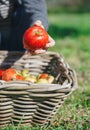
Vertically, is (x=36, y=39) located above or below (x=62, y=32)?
above

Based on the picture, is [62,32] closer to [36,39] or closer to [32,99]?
[36,39]

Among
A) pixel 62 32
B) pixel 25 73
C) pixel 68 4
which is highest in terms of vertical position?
pixel 25 73

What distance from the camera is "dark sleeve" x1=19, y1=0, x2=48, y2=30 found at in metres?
4.09

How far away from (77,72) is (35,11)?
1.30 metres

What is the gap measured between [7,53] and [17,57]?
86 mm

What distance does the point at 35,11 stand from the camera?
4.14m

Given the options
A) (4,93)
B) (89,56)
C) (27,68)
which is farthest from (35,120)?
(89,56)

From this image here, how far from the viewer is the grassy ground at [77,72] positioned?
357 cm

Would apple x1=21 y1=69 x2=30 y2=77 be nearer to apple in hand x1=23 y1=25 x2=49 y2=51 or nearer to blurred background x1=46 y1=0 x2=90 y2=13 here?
apple in hand x1=23 y1=25 x2=49 y2=51

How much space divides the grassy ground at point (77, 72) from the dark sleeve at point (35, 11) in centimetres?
69

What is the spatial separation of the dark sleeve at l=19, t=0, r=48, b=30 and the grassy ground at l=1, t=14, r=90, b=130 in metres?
0.69

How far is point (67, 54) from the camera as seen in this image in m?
6.30

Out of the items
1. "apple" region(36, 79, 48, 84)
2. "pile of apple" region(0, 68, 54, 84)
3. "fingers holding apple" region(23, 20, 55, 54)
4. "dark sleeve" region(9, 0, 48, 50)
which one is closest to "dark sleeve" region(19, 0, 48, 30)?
"dark sleeve" region(9, 0, 48, 50)

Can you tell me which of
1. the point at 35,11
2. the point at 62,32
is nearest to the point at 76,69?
the point at 35,11
